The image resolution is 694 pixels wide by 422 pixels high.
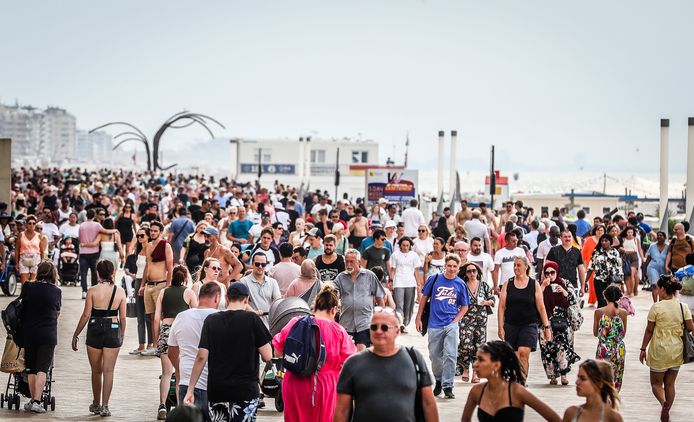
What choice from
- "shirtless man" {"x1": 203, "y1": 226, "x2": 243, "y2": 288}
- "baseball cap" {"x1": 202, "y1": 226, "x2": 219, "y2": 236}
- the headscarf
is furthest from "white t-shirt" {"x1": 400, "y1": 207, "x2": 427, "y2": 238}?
the headscarf

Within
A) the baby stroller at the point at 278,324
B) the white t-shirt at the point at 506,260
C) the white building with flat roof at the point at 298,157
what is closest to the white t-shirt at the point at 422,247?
the white t-shirt at the point at 506,260

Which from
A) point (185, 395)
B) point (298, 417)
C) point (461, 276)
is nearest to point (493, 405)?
point (298, 417)

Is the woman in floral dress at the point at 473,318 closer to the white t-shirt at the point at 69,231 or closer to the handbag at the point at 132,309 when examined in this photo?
the handbag at the point at 132,309

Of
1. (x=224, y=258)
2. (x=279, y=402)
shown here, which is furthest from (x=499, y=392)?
(x=224, y=258)

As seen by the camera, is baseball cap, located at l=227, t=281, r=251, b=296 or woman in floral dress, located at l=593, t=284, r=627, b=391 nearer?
baseball cap, located at l=227, t=281, r=251, b=296

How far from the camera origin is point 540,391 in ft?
46.1

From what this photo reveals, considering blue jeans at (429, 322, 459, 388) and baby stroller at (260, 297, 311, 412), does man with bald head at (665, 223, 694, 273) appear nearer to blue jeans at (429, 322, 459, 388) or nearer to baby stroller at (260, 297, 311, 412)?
blue jeans at (429, 322, 459, 388)

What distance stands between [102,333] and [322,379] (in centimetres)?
305

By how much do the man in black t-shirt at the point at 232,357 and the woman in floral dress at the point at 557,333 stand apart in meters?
5.84

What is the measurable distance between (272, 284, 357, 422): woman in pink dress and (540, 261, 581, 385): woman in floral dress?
5.11 meters

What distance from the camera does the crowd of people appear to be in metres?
7.63

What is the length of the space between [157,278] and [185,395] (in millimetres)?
5692

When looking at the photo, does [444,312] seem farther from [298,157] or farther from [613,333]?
[298,157]

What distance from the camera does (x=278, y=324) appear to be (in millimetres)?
12062
